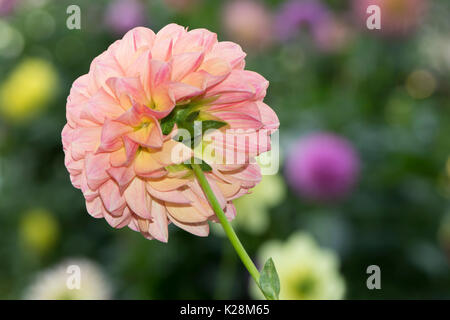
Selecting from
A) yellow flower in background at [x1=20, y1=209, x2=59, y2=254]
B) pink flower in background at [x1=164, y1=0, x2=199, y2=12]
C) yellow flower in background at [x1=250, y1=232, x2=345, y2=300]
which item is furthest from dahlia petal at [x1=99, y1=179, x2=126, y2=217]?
pink flower in background at [x1=164, y1=0, x2=199, y2=12]

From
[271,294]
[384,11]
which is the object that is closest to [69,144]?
[271,294]

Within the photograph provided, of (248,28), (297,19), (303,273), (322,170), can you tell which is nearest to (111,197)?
(303,273)

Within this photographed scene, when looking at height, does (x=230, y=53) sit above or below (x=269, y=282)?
above

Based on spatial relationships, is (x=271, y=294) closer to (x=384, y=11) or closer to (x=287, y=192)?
(x=287, y=192)

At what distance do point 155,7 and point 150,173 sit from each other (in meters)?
1.56

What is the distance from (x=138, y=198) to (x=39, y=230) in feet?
3.71

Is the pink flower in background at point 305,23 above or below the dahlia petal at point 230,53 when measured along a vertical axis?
below

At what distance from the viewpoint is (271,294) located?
12.6 inches

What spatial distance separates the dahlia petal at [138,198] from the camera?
1.08 feet

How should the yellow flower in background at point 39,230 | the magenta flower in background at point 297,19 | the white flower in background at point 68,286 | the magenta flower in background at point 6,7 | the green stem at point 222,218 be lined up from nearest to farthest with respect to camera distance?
1. the green stem at point 222,218
2. the white flower in background at point 68,286
3. the yellow flower in background at point 39,230
4. the magenta flower in background at point 297,19
5. the magenta flower in background at point 6,7

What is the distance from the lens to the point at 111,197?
33 cm

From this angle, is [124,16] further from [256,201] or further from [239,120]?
[239,120]

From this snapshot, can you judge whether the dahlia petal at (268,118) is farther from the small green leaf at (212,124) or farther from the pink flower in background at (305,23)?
the pink flower in background at (305,23)

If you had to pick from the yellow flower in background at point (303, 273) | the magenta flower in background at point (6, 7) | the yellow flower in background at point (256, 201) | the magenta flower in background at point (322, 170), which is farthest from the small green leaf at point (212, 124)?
Result: the magenta flower in background at point (6, 7)
